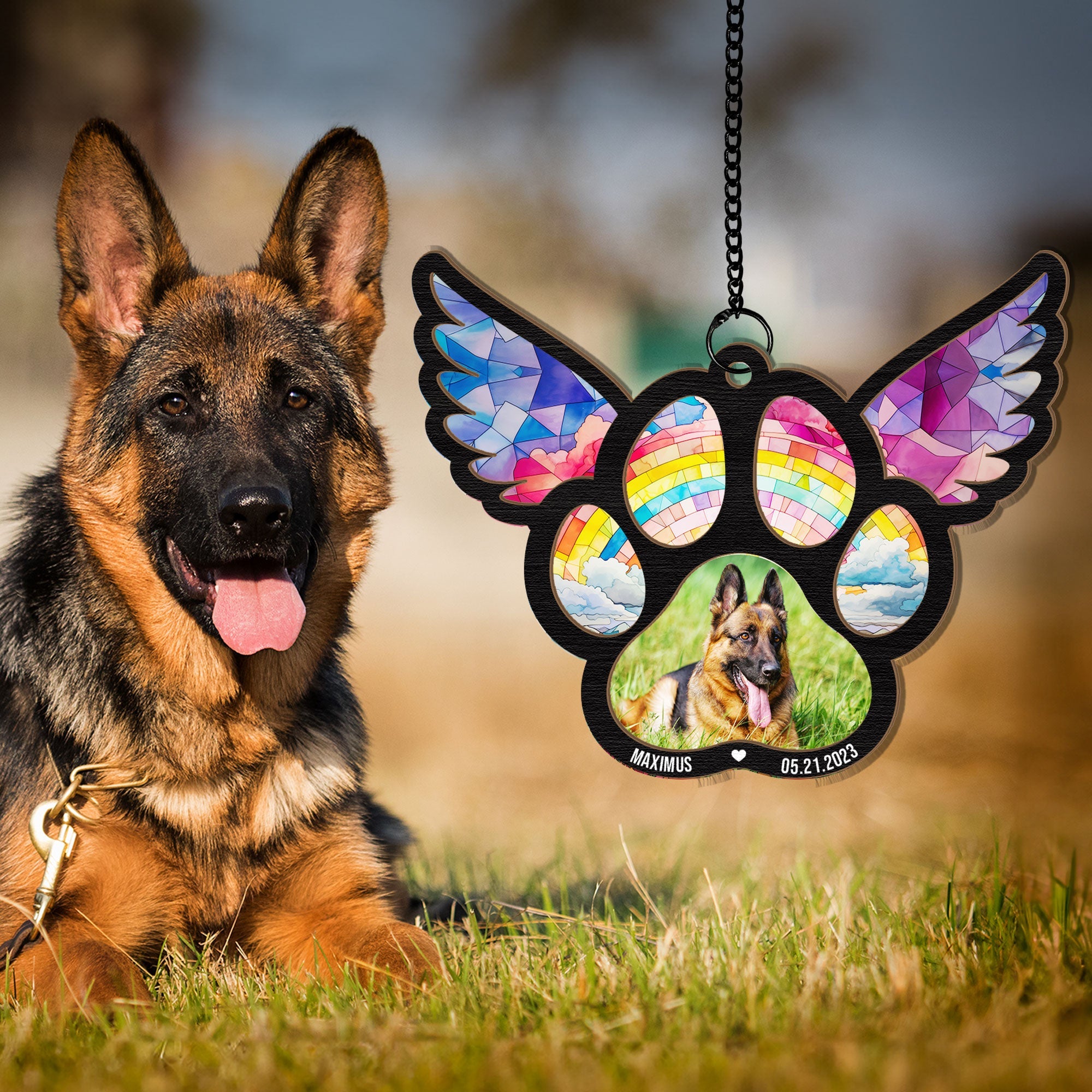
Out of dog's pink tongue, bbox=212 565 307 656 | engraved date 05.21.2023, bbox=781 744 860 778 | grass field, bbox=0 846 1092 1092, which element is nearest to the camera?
grass field, bbox=0 846 1092 1092

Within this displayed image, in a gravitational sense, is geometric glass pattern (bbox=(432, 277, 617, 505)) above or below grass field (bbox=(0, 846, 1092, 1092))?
above

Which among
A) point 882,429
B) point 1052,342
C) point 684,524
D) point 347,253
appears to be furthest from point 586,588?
point 1052,342

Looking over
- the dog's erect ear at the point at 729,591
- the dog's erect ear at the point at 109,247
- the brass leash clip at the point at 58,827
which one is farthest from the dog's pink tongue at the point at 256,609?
the dog's erect ear at the point at 729,591

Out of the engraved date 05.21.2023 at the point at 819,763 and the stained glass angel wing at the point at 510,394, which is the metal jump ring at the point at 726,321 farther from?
the engraved date 05.21.2023 at the point at 819,763

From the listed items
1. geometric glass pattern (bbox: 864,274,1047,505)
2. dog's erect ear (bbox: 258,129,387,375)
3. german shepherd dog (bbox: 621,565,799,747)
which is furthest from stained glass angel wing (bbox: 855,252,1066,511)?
dog's erect ear (bbox: 258,129,387,375)

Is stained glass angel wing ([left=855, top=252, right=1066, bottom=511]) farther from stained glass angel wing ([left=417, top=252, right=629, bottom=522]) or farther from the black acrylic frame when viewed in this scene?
stained glass angel wing ([left=417, top=252, right=629, bottom=522])

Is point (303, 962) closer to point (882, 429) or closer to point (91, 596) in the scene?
point (91, 596)

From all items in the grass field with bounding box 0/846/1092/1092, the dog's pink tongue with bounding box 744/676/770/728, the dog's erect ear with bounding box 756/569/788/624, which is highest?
the dog's erect ear with bounding box 756/569/788/624
